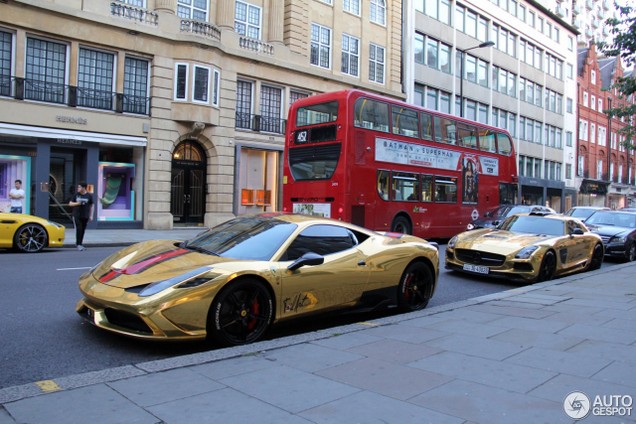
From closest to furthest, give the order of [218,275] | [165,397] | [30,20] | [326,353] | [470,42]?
[165,397]
[326,353]
[218,275]
[30,20]
[470,42]

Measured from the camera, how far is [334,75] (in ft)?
93.1

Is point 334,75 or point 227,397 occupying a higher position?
point 334,75

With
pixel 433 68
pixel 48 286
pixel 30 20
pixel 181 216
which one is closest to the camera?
pixel 48 286

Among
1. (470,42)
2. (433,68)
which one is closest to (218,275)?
(433,68)

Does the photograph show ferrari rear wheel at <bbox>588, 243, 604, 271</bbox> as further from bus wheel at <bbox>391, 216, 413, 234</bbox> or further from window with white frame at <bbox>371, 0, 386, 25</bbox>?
window with white frame at <bbox>371, 0, 386, 25</bbox>

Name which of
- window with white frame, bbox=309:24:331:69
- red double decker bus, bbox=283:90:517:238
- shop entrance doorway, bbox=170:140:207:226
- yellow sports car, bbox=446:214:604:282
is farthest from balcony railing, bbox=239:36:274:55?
yellow sports car, bbox=446:214:604:282

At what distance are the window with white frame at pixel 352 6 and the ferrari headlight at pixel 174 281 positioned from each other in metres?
27.2

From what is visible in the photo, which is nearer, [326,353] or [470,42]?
[326,353]

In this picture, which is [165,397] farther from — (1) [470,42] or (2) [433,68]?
(1) [470,42]

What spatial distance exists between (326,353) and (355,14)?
93.0ft

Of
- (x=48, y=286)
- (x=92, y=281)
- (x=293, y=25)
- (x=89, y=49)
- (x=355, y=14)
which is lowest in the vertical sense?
(x=48, y=286)

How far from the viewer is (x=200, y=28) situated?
2231 centimetres

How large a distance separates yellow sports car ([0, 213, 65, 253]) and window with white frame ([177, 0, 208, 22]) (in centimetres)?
1305

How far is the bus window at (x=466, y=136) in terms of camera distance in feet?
59.6
